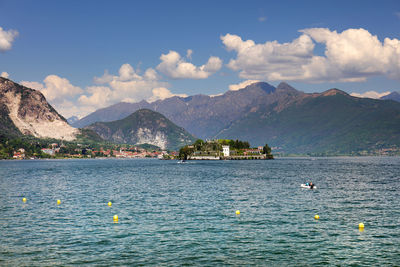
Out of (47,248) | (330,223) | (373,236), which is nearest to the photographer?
(47,248)

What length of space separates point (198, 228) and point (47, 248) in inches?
734

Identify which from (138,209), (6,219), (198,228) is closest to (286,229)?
(198,228)

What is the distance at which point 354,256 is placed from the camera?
37.9m

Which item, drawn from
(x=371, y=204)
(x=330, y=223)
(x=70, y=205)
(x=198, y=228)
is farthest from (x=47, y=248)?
(x=371, y=204)

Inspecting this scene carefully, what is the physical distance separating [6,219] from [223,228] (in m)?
32.9

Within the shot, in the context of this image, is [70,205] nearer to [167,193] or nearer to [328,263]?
[167,193]

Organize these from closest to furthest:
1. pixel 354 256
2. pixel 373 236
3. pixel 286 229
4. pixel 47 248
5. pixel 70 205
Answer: pixel 354 256
pixel 47 248
pixel 373 236
pixel 286 229
pixel 70 205

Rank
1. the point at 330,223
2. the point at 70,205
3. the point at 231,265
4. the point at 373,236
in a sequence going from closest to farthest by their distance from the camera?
1. the point at 231,265
2. the point at 373,236
3. the point at 330,223
4. the point at 70,205

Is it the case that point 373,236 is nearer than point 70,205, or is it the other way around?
point 373,236

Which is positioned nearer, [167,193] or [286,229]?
[286,229]

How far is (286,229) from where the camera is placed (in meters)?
49.4

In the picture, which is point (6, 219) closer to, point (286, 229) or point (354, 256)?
point (286, 229)

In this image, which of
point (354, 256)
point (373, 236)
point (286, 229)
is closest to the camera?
point (354, 256)

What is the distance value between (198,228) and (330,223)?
18.9 m
